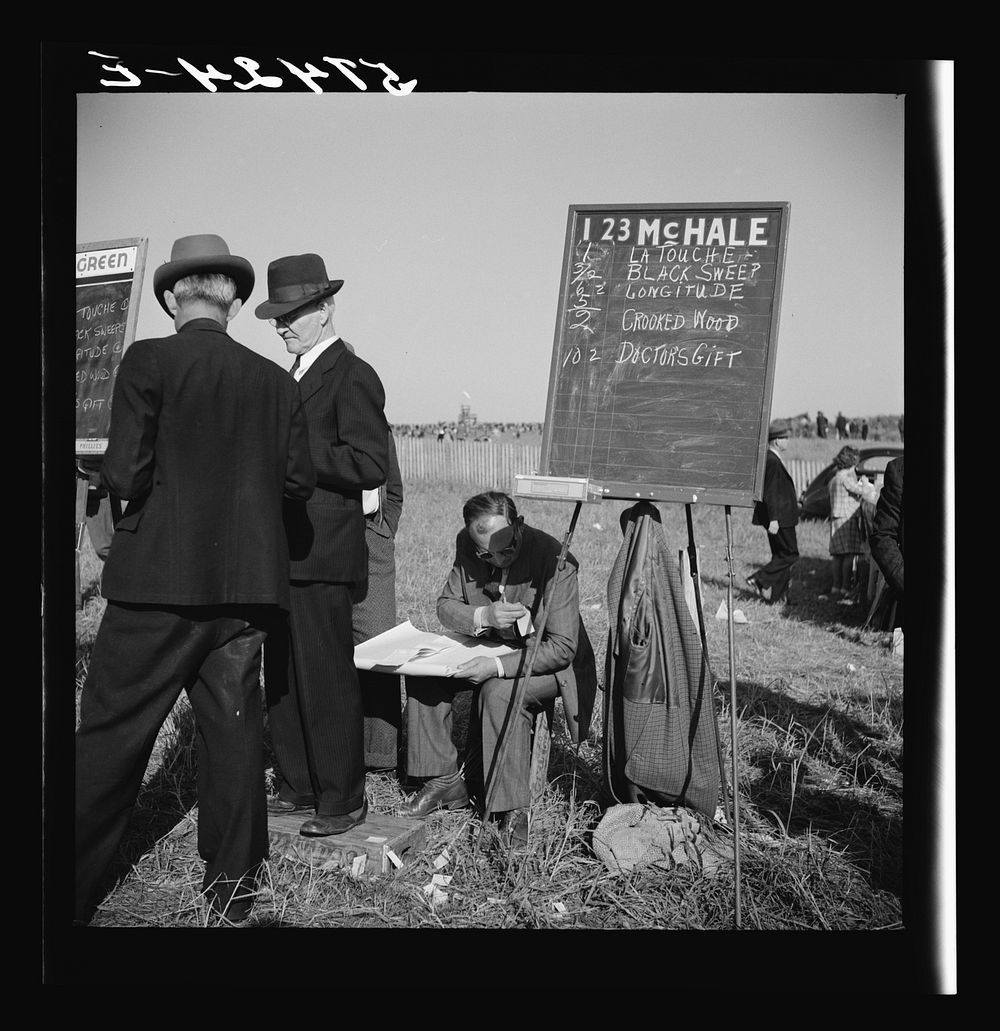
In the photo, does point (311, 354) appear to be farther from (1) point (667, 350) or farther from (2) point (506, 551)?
(1) point (667, 350)

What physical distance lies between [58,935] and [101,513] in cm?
421

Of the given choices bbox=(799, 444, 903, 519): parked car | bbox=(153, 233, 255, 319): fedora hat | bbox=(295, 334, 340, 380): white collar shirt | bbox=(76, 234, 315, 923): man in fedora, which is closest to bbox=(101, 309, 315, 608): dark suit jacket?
bbox=(76, 234, 315, 923): man in fedora

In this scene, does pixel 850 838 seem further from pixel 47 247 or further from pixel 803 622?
pixel 803 622

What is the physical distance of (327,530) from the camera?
3139 millimetres

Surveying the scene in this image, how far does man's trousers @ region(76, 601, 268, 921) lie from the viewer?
2.68 m

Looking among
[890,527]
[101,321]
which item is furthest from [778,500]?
[101,321]

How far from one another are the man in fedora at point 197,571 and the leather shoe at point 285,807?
46cm

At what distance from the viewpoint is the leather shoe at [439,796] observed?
346 centimetres

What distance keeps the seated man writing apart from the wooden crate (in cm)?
23

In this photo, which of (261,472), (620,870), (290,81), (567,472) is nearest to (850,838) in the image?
(620,870)

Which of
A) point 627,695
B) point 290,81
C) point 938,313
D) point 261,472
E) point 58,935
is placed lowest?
point 58,935

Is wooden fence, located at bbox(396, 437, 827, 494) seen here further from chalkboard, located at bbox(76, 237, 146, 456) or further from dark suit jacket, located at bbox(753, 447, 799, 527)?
chalkboard, located at bbox(76, 237, 146, 456)

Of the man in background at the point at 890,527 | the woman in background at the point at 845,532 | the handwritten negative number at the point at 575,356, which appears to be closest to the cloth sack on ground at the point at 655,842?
the handwritten negative number at the point at 575,356

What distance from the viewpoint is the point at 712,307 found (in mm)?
3084
